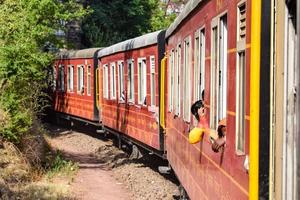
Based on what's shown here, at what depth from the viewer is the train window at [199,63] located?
638 centimetres

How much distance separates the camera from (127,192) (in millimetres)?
13781

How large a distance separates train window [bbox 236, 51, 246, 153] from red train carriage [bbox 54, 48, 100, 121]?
18.7 metres

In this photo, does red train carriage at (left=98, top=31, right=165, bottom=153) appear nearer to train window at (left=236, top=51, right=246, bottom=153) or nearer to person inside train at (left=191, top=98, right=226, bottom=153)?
person inside train at (left=191, top=98, right=226, bottom=153)

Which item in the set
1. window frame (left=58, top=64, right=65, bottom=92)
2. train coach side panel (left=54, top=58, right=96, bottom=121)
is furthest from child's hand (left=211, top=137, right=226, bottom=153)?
window frame (left=58, top=64, right=65, bottom=92)

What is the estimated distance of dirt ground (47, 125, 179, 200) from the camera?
13.2m

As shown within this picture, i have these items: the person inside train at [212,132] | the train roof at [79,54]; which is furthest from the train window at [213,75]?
the train roof at [79,54]

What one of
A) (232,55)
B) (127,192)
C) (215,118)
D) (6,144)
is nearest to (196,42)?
(215,118)

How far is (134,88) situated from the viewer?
52.7 feet

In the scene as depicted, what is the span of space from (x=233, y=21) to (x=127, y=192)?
9.64 metres

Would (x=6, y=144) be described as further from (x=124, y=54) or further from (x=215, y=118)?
(x=215, y=118)

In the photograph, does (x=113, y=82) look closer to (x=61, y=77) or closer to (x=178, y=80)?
(x=61, y=77)

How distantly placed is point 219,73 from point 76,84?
2061 cm

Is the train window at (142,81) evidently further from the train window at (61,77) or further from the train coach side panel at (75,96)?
the train window at (61,77)

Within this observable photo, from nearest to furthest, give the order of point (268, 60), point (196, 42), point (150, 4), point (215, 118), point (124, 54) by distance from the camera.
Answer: point (268, 60)
point (215, 118)
point (196, 42)
point (124, 54)
point (150, 4)
